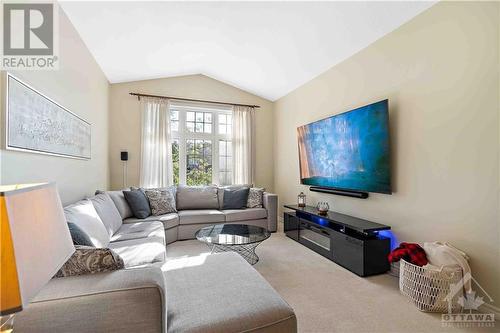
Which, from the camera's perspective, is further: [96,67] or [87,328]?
[96,67]

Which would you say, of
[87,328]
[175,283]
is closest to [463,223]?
[175,283]

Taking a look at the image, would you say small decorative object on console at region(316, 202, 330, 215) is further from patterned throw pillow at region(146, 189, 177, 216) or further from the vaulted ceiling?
patterned throw pillow at region(146, 189, 177, 216)

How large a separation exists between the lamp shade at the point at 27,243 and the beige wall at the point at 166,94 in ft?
13.6

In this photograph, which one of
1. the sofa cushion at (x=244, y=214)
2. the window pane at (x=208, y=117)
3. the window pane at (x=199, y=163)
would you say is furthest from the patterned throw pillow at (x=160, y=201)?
the window pane at (x=208, y=117)

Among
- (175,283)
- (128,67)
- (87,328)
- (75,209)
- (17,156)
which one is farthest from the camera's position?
(128,67)

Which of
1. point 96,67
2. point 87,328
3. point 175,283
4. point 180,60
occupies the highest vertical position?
point 180,60

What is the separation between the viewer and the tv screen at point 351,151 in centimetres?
272

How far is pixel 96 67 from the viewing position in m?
3.61

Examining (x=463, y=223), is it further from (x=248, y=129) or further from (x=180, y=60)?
(x=180, y=60)

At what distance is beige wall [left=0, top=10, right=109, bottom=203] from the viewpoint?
1779 mm

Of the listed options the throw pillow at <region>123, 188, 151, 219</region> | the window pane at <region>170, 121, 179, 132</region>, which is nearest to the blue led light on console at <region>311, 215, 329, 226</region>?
the throw pillow at <region>123, 188, 151, 219</region>

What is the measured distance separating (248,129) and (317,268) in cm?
334

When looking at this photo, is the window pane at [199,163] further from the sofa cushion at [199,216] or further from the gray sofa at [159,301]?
the gray sofa at [159,301]

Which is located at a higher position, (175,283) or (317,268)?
(175,283)
